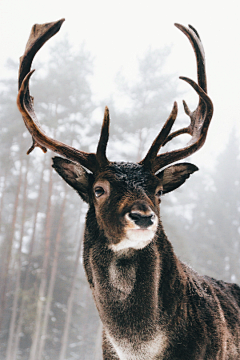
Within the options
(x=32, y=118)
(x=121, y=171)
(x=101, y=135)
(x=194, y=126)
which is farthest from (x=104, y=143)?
(x=194, y=126)

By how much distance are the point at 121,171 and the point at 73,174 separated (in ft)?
1.67

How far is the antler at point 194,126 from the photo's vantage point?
2666 millimetres

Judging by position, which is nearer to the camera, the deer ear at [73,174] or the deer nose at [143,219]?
the deer nose at [143,219]

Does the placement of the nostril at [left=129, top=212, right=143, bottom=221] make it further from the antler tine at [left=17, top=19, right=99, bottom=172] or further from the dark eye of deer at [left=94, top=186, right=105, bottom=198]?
the antler tine at [left=17, top=19, right=99, bottom=172]

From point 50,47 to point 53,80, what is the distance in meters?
2.78

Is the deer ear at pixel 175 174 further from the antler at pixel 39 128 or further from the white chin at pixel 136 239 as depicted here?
the white chin at pixel 136 239

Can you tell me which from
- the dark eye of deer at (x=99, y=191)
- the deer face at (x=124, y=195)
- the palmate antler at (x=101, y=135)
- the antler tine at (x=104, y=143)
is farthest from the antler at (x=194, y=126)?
the dark eye of deer at (x=99, y=191)

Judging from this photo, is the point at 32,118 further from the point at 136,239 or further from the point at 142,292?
A: the point at 142,292

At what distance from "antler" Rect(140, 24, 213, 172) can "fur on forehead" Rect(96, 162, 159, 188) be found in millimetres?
145

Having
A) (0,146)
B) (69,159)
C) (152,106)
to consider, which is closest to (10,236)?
(0,146)

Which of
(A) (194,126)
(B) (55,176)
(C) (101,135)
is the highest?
(A) (194,126)

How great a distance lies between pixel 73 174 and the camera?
9.14 feet

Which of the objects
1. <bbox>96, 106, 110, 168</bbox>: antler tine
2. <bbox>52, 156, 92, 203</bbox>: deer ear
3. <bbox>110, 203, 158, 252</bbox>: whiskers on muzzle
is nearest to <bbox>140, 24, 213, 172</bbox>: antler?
<bbox>96, 106, 110, 168</bbox>: antler tine

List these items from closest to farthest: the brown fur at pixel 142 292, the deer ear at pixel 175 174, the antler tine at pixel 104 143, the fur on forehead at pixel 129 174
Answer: the brown fur at pixel 142 292 → the fur on forehead at pixel 129 174 → the antler tine at pixel 104 143 → the deer ear at pixel 175 174
